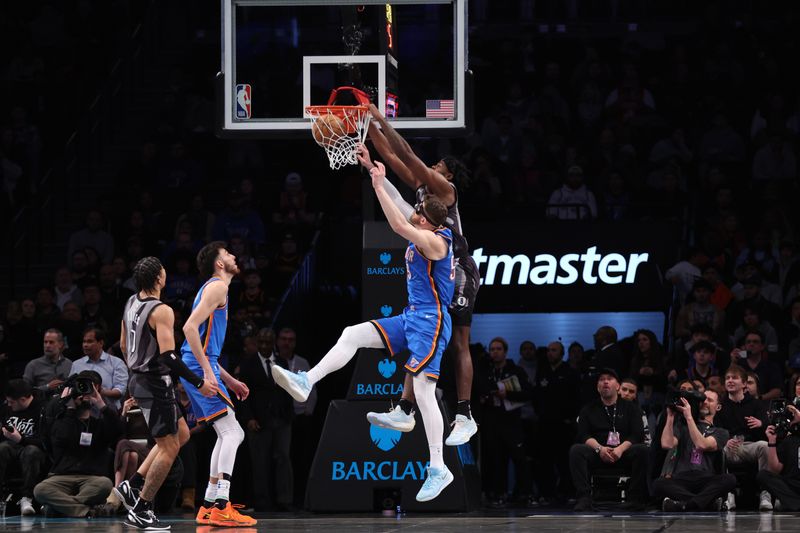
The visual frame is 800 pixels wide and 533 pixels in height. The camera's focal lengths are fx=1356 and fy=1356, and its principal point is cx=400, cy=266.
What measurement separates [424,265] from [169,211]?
9.45 m

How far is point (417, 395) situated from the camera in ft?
35.7

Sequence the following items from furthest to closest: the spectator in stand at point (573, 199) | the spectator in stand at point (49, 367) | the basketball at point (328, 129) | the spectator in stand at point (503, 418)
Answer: the spectator in stand at point (573, 199) → the spectator in stand at point (503, 418) → the spectator in stand at point (49, 367) → the basketball at point (328, 129)

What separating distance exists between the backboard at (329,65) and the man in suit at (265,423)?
3684 millimetres

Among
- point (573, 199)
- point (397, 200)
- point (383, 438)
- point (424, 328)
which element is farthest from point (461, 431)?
point (573, 199)

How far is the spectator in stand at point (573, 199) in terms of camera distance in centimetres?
1847

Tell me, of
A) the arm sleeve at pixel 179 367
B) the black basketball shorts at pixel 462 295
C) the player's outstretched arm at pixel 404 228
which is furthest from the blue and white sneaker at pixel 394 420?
the arm sleeve at pixel 179 367

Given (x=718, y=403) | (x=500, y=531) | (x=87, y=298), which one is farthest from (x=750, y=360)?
(x=87, y=298)

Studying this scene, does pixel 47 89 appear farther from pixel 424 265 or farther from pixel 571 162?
pixel 424 265

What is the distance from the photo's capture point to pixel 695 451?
14.2m

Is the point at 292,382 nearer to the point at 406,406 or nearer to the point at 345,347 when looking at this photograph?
the point at 345,347

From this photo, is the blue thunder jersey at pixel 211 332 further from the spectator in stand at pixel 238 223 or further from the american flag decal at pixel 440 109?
the spectator in stand at pixel 238 223

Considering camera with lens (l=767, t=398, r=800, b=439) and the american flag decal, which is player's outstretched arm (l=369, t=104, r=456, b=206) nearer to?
the american flag decal

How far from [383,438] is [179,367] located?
136 inches

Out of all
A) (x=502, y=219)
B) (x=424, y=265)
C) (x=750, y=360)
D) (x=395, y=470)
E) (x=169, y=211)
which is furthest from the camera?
(x=169, y=211)
